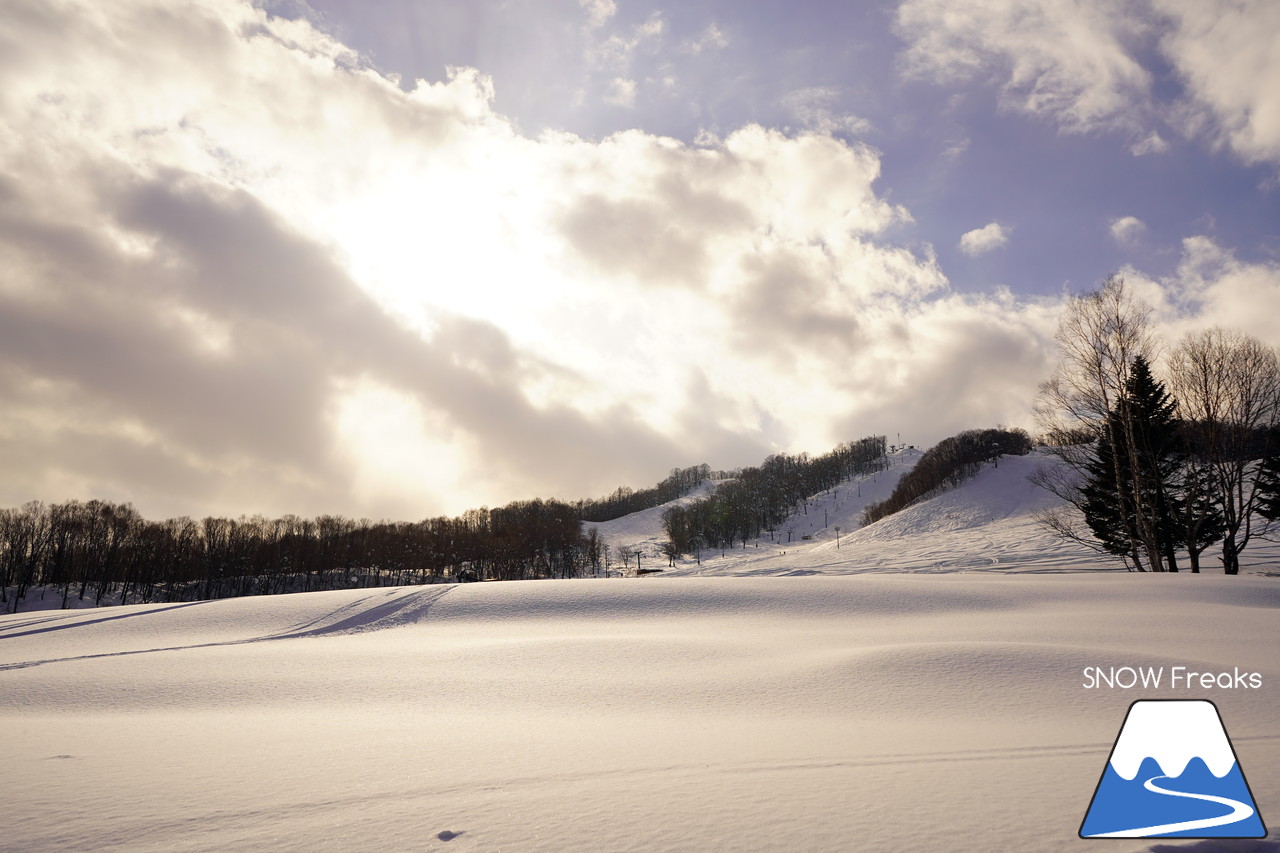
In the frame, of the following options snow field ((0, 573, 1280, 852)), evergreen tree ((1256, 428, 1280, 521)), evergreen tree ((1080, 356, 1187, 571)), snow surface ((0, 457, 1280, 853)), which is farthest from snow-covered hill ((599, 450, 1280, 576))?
snow field ((0, 573, 1280, 852))

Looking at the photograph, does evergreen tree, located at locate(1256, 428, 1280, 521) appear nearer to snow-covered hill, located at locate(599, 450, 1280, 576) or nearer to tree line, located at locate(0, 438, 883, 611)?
snow-covered hill, located at locate(599, 450, 1280, 576)

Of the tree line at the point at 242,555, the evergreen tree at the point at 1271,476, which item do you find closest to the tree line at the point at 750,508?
the tree line at the point at 242,555

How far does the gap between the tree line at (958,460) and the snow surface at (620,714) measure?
72.7 metres

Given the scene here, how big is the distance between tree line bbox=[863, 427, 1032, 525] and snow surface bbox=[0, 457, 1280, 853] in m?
72.7

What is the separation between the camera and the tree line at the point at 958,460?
87750 mm

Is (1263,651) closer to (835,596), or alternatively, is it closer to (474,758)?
(835,596)

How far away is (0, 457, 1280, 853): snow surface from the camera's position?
458cm

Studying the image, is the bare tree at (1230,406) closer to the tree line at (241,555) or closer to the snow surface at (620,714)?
the snow surface at (620,714)

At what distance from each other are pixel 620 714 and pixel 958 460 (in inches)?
3890

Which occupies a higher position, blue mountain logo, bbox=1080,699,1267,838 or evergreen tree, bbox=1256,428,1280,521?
evergreen tree, bbox=1256,428,1280,521

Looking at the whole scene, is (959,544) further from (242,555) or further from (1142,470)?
(242,555)

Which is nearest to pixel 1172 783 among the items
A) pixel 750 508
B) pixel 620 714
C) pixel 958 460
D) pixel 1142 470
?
pixel 620 714

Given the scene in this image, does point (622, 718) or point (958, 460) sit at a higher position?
point (958, 460)

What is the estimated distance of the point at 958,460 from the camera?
93812 mm
